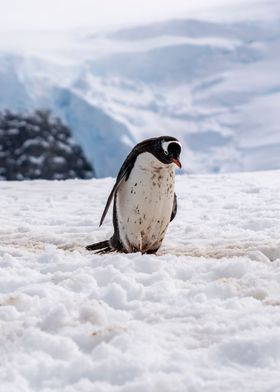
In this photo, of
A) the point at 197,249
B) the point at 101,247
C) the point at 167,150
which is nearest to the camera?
the point at 167,150

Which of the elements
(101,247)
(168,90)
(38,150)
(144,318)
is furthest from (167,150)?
(168,90)

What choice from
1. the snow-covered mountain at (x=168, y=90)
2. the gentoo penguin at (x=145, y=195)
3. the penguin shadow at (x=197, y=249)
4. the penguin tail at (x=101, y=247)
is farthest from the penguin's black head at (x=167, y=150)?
the snow-covered mountain at (x=168, y=90)

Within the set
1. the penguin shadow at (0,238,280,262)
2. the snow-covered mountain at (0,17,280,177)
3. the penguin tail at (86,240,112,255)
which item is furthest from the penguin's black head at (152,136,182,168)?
the snow-covered mountain at (0,17,280,177)

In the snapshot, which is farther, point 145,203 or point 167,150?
point 145,203

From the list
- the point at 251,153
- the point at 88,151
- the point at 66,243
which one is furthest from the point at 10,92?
the point at 66,243

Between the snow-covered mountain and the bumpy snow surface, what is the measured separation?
4002cm

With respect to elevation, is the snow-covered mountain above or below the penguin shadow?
below

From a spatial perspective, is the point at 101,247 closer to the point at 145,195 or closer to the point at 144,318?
the point at 145,195

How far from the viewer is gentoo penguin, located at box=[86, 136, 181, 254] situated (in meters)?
4.06

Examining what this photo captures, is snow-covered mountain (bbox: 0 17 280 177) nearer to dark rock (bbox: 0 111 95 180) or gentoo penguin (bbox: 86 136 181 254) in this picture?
dark rock (bbox: 0 111 95 180)

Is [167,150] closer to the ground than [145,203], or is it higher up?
higher up

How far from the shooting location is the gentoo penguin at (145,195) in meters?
4.06

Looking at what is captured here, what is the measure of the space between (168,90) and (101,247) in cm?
6600

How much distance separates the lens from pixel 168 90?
2751 inches
